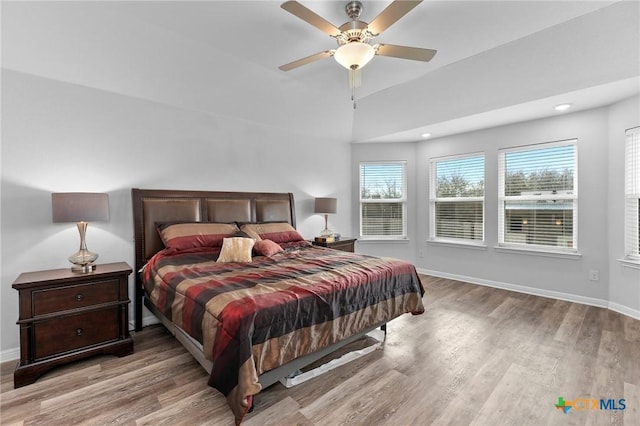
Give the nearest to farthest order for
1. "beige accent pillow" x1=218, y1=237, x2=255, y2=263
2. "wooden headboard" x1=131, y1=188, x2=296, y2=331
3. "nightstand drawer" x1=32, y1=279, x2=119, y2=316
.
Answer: "nightstand drawer" x1=32, y1=279, x2=119, y2=316
"beige accent pillow" x1=218, y1=237, x2=255, y2=263
"wooden headboard" x1=131, y1=188, x2=296, y2=331

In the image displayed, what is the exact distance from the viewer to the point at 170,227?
3.10m

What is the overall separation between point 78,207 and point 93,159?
733mm

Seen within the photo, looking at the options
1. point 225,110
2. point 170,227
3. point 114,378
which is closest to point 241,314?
point 114,378

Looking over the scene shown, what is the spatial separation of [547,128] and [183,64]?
475 centimetres

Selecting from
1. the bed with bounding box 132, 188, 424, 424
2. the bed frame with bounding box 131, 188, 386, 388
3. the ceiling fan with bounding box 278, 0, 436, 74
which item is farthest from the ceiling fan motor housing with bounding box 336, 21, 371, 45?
the bed frame with bounding box 131, 188, 386, 388

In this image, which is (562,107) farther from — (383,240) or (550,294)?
(383,240)

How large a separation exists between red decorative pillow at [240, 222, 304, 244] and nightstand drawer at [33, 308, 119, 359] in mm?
1558

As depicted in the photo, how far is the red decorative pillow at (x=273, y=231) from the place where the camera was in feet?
11.7

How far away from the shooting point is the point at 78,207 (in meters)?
2.43

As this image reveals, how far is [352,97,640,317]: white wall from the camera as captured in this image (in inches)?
135

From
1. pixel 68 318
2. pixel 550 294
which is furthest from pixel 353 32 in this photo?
pixel 550 294

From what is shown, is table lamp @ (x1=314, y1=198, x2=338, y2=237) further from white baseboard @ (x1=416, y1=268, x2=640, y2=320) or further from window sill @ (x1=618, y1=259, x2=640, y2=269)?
window sill @ (x1=618, y1=259, x2=640, y2=269)

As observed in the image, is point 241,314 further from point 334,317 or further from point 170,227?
point 170,227

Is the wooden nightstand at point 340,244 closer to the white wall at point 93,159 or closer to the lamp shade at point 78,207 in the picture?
the white wall at point 93,159
